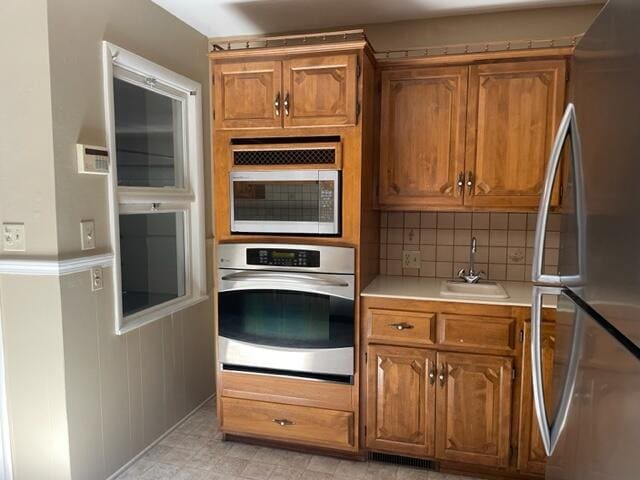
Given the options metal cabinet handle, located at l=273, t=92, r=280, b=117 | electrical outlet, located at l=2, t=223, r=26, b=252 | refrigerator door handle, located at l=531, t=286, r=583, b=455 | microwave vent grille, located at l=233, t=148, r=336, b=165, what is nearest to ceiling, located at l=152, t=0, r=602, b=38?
metal cabinet handle, located at l=273, t=92, r=280, b=117

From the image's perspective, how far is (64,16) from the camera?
6.23ft

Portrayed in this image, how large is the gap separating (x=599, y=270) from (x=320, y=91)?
5.41 ft

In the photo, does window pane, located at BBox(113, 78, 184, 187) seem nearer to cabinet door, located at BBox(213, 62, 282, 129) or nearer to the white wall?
the white wall

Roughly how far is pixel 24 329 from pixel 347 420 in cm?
162

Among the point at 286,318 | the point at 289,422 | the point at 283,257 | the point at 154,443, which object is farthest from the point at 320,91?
the point at 154,443

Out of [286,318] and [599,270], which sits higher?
[599,270]

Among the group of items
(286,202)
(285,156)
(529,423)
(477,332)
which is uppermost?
(285,156)

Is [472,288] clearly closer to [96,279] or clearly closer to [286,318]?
[286,318]

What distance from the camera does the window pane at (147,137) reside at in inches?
91.7

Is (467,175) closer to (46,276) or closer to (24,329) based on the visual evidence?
(46,276)

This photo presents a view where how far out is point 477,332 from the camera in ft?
7.24

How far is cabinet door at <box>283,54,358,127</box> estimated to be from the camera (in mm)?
2236

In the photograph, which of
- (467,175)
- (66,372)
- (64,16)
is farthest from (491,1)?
(66,372)

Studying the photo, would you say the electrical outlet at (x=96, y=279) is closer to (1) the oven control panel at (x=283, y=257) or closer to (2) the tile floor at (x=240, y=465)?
(1) the oven control panel at (x=283, y=257)
